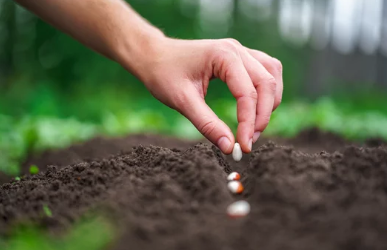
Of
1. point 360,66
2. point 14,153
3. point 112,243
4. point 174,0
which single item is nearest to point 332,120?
point 14,153

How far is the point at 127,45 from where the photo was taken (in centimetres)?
283

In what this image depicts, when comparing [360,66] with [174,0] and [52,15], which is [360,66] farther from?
[52,15]

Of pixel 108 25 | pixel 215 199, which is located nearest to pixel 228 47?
pixel 108 25

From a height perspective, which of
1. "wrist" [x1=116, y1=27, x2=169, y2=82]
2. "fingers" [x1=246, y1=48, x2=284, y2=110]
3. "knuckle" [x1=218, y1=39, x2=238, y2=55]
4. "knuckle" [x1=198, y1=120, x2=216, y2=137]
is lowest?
"knuckle" [x1=198, y1=120, x2=216, y2=137]

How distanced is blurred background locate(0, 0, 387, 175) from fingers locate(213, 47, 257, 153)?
7.39 ft

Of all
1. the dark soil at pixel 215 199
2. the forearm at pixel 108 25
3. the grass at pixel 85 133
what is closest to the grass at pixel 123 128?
the grass at pixel 85 133

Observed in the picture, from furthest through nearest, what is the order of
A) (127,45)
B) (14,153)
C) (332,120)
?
(332,120) → (14,153) → (127,45)

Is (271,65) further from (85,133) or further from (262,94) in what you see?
(85,133)

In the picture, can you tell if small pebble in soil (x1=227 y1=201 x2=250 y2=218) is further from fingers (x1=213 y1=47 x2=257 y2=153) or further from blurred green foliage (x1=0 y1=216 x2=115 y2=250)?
fingers (x1=213 y1=47 x2=257 y2=153)

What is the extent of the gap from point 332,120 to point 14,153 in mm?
3924

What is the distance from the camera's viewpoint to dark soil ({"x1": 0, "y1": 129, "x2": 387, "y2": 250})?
55.2 inches

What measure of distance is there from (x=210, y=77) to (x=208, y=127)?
0.35 m

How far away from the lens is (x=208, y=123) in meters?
2.39

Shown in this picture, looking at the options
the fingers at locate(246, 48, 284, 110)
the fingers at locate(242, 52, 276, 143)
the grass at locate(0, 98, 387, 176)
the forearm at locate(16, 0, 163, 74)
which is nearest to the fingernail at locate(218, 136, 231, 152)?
the fingers at locate(242, 52, 276, 143)
